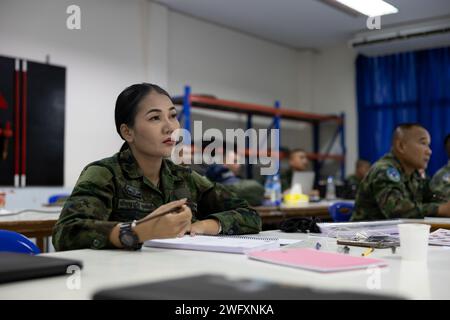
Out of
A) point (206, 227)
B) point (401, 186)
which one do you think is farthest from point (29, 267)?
point (401, 186)

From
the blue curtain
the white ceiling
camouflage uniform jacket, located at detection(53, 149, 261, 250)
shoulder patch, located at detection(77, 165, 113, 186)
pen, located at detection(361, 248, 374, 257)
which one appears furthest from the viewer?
the blue curtain

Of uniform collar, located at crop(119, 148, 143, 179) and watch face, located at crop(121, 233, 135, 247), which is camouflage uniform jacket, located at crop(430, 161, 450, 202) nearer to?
uniform collar, located at crop(119, 148, 143, 179)

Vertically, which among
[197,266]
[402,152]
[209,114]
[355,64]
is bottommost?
[197,266]

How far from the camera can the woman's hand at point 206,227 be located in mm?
1654

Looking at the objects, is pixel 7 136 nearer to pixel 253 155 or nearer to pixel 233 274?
pixel 253 155

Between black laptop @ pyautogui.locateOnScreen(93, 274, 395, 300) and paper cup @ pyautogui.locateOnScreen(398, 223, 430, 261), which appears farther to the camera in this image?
paper cup @ pyautogui.locateOnScreen(398, 223, 430, 261)

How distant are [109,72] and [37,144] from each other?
3.85ft

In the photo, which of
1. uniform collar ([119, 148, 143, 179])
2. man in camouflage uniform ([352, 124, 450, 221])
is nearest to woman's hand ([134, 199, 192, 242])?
uniform collar ([119, 148, 143, 179])

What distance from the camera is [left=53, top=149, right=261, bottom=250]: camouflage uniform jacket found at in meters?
1.44

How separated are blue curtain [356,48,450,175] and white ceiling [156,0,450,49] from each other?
0.73 metres

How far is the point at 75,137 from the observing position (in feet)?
17.4

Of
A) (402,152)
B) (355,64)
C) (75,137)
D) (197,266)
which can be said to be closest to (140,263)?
(197,266)

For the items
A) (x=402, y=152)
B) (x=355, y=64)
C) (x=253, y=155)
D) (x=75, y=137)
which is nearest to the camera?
(x=402, y=152)

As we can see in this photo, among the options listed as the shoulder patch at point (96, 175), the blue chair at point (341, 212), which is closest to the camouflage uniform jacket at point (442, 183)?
the blue chair at point (341, 212)
